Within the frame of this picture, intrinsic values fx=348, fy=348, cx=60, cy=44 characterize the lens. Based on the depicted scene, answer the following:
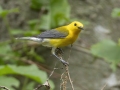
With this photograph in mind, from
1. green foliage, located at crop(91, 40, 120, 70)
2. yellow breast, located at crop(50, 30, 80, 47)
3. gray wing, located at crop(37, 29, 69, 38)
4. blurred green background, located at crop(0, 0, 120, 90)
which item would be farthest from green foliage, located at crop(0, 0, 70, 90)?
yellow breast, located at crop(50, 30, 80, 47)

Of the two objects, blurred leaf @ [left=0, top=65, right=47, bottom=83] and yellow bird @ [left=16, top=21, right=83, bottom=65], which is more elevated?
blurred leaf @ [left=0, top=65, right=47, bottom=83]

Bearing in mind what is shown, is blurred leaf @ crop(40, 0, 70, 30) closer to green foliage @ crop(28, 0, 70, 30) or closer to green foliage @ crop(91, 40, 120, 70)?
green foliage @ crop(28, 0, 70, 30)

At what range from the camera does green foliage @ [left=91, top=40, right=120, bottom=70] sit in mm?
2916

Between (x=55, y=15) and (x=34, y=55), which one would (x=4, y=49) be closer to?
(x=34, y=55)

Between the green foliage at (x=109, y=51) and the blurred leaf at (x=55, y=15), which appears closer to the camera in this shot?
the green foliage at (x=109, y=51)

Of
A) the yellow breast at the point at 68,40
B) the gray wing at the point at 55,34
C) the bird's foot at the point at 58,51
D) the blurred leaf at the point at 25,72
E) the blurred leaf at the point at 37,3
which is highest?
the blurred leaf at the point at 37,3

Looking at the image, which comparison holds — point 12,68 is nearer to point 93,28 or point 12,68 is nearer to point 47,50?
point 47,50

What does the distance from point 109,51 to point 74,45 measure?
68 centimetres

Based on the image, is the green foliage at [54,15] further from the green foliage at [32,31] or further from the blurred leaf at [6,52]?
the blurred leaf at [6,52]

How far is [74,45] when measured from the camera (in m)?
3.60

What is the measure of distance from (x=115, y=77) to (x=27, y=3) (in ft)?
4.35

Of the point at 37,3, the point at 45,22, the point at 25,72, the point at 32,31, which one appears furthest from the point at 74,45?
the point at 25,72

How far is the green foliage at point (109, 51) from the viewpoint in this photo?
292 cm

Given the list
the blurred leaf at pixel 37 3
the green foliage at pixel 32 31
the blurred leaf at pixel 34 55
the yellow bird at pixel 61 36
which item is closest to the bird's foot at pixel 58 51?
the yellow bird at pixel 61 36
